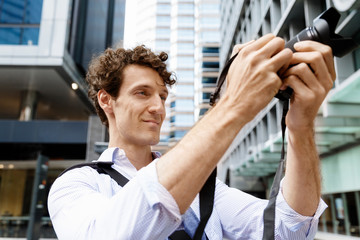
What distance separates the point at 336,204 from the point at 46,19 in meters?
16.1

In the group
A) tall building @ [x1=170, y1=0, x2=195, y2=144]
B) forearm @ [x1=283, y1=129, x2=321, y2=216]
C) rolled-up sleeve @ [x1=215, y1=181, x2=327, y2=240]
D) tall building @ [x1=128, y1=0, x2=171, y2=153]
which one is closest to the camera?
forearm @ [x1=283, y1=129, x2=321, y2=216]

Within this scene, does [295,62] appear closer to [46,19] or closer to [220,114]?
[220,114]

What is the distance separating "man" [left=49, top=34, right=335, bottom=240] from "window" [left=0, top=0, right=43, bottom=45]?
18325 millimetres

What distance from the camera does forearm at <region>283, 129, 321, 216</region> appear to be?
0.99 m

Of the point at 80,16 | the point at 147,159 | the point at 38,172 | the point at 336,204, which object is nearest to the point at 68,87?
the point at 80,16

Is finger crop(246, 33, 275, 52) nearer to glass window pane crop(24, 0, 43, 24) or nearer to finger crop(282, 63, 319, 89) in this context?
finger crop(282, 63, 319, 89)

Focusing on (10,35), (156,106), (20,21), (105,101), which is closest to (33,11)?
(20,21)

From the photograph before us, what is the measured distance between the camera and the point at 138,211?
688 millimetres

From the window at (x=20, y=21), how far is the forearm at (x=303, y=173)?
61.1 ft

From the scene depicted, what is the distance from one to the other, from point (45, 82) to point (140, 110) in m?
19.2

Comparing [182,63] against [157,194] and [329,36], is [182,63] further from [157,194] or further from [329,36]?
[157,194]

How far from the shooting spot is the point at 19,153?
64.9ft

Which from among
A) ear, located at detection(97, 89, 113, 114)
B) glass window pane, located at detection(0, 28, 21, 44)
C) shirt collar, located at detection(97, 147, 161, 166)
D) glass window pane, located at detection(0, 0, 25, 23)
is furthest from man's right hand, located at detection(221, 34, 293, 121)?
glass window pane, located at detection(0, 0, 25, 23)

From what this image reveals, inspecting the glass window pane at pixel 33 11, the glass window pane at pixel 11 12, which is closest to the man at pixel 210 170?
the glass window pane at pixel 33 11
